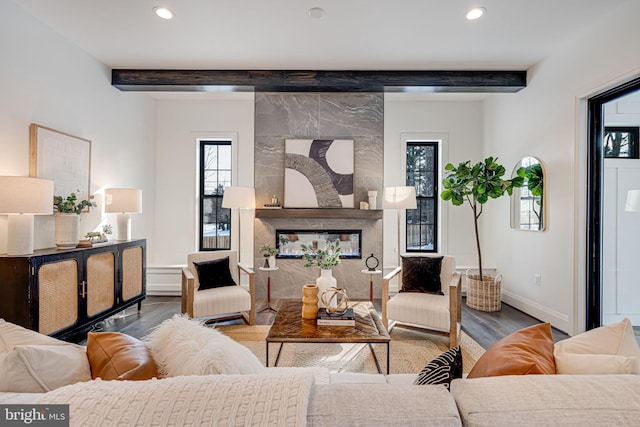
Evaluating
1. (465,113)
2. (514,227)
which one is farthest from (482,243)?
(465,113)

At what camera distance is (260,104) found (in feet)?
15.8

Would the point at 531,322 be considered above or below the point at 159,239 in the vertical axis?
below

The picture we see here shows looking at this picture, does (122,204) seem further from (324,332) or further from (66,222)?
(324,332)

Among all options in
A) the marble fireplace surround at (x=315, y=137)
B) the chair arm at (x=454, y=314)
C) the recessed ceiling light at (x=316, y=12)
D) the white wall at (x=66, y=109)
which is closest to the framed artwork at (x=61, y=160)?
the white wall at (x=66, y=109)

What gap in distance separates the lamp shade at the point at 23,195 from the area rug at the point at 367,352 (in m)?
1.96

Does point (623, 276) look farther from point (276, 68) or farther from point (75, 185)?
point (75, 185)

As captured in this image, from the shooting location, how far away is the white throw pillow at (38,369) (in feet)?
3.25

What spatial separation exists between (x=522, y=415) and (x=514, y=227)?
420 centimetres

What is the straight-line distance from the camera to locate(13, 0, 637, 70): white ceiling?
Result: 9.37 feet

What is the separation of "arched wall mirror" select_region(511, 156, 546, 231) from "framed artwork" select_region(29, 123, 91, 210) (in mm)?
5017

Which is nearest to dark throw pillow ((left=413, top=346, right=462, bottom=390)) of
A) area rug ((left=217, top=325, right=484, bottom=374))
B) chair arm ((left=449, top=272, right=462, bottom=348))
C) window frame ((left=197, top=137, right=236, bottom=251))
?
area rug ((left=217, top=325, right=484, bottom=374))

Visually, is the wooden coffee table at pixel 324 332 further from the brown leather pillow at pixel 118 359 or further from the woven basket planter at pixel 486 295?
the woven basket planter at pixel 486 295

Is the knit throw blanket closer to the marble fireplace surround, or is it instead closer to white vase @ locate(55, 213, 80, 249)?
white vase @ locate(55, 213, 80, 249)

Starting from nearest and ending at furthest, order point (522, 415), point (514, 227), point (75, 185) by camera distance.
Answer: point (522, 415) < point (75, 185) < point (514, 227)
